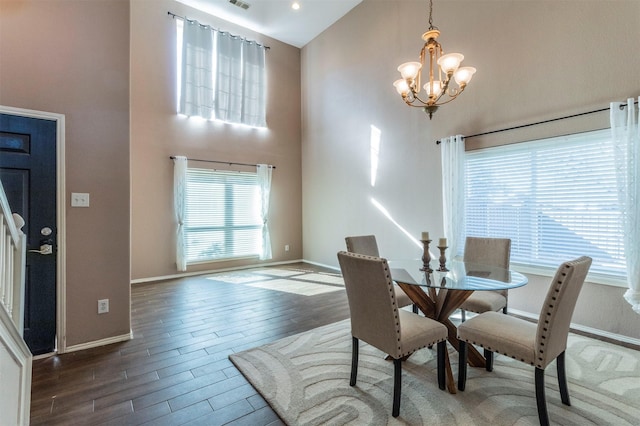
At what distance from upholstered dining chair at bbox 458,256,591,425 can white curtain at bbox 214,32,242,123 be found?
556cm

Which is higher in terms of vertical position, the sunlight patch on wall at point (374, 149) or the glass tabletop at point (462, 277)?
the sunlight patch on wall at point (374, 149)

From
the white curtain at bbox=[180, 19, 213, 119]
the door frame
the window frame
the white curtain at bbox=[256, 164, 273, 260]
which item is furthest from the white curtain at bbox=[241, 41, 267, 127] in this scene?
the window frame

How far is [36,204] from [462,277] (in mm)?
3508

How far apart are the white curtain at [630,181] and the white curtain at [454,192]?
1.46 m

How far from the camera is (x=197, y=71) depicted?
18.5 feet

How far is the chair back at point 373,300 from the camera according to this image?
183 cm

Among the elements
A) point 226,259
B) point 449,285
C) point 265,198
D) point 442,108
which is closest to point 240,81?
point 265,198

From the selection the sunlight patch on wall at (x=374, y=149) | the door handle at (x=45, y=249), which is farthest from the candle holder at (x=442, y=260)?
the door handle at (x=45, y=249)

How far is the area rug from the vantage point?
1.81 m

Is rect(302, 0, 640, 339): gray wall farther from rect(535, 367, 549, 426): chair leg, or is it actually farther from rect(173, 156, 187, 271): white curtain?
rect(173, 156, 187, 271): white curtain

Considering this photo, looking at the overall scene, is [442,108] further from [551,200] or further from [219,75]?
[219,75]

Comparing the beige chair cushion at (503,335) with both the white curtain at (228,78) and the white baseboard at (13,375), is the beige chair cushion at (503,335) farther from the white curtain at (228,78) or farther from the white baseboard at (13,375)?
the white curtain at (228,78)

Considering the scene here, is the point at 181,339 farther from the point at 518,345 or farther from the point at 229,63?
the point at 229,63

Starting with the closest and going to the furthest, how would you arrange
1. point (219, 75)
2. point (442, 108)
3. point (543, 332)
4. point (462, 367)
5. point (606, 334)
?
1. point (543, 332)
2. point (462, 367)
3. point (606, 334)
4. point (442, 108)
5. point (219, 75)
